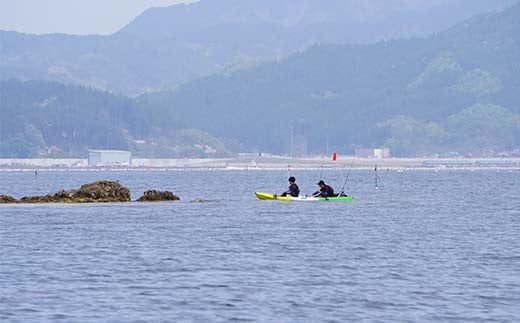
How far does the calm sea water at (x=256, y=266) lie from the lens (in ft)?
153

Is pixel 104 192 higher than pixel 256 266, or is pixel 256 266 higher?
pixel 104 192

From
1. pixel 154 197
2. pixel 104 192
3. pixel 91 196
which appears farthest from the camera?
pixel 154 197

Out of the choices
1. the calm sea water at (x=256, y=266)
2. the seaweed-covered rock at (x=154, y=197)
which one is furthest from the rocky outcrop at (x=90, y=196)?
the calm sea water at (x=256, y=266)

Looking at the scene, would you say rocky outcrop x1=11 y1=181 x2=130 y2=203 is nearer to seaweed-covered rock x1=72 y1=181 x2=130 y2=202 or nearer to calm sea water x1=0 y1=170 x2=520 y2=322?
seaweed-covered rock x1=72 y1=181 x2=130 y2=202

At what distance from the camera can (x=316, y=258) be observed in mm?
61875

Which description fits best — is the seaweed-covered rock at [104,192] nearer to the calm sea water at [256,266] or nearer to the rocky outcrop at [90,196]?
the rocky outcrop at [90,196]

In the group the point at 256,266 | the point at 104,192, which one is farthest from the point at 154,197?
the point at 256,266

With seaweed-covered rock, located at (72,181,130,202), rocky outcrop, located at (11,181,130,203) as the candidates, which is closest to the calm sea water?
rocky outcrop, located at (11,181,130,203)

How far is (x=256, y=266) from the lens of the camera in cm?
5834

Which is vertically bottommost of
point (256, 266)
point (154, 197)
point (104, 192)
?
point (256, 266)

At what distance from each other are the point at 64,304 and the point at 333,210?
5328 centimetres

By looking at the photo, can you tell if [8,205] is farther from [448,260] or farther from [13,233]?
[448,260]

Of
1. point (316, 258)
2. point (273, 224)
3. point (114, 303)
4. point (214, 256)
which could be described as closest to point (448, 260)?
point (316, 258)

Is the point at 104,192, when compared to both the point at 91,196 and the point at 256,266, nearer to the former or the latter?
the point at 91,196
